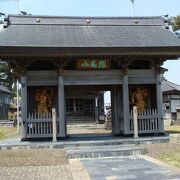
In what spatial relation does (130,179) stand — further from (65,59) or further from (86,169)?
(65,59)

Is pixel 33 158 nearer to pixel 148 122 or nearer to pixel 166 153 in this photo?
pixel 166 153

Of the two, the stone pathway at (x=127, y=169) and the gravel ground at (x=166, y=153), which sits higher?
the gravel ground at (x=166, y=153)

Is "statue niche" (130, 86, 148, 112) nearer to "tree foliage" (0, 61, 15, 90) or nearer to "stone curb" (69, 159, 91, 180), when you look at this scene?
"stone curb" (69, 159, 91, 180)

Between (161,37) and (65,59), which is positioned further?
(161,37)

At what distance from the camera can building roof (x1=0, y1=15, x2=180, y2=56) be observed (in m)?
16.8

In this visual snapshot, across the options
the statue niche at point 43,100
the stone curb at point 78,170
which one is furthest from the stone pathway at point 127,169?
the statue niche at point 43,100

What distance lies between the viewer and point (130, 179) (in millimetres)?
8297

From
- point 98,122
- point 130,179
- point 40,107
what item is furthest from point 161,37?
point 98,122

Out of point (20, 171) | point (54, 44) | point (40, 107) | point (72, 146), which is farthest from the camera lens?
point (40, 107)

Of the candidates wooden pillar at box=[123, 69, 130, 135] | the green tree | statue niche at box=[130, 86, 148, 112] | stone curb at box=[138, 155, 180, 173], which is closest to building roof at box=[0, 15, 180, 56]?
wooden pillar at box=[123, 69, 130, 135]

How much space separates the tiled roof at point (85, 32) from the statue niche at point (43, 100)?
2.56m

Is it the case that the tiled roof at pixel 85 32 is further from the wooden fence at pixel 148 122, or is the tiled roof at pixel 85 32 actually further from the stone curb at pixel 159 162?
the stone curb at pixel 159 162

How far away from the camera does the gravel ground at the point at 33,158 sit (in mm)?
11312

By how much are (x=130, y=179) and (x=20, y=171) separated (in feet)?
11.1
